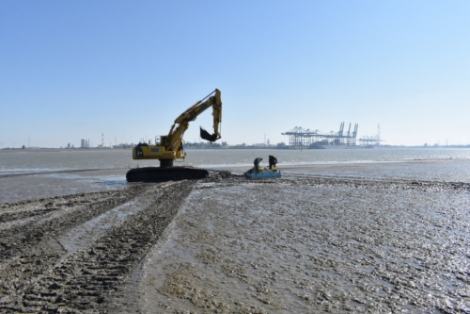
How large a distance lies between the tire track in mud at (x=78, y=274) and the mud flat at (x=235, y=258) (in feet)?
0.07

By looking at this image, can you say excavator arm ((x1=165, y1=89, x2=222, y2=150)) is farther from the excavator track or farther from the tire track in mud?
the tire track in mud

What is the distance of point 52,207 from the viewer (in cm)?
1319

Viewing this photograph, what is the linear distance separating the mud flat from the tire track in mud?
0.07 feet

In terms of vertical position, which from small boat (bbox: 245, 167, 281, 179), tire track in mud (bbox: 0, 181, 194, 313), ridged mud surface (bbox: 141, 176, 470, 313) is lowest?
ridged mud surface (bbox: 141, 176, 470, 313)

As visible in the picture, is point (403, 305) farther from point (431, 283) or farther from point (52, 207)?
point (52, 207)

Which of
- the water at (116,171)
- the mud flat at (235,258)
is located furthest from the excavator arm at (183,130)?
the mud flat at (235,258)

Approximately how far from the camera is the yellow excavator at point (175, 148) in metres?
24.2

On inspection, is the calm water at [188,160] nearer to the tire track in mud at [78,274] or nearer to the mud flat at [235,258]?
the mud flat at [235,258]

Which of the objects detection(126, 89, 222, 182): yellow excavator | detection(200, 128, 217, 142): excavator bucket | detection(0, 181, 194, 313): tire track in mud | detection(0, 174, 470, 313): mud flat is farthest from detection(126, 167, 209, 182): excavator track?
detection(0, 181, 194, 313): tire track in mud

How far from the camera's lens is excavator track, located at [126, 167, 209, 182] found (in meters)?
23.9

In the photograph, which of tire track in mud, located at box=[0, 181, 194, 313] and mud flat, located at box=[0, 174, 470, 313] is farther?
mud flat, located at box=[0, 174, 470, 313]

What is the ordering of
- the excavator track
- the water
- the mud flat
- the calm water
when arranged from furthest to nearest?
the calm water
the excavator track
the water
the mud flat

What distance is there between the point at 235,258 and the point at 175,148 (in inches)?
736

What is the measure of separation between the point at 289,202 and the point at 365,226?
185 inches
